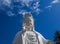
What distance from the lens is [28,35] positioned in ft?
28.9

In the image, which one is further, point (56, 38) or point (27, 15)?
point (56, 38)

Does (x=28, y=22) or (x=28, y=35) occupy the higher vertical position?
(x=28, y=22)

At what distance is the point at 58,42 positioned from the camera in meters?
11.2

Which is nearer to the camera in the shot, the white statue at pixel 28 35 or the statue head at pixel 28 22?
the white statue at pixel 28 35

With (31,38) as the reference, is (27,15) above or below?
above

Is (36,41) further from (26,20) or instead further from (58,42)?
(58,42)

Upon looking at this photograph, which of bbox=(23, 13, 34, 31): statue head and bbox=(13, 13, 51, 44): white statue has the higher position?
bbox=(23, 13, 34, 31): statue head

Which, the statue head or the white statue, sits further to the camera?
the statue head

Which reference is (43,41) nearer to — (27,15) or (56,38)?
(27,15)

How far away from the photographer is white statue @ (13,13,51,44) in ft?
28.4

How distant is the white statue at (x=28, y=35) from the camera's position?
28.4 ft

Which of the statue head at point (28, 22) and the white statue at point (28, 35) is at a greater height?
the statue head at point (28, 22)

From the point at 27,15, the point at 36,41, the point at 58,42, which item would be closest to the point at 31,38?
the point at 36,41

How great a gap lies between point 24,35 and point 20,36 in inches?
6.7
